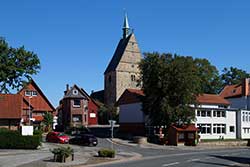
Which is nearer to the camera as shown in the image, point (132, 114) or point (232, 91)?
point (132, 114)

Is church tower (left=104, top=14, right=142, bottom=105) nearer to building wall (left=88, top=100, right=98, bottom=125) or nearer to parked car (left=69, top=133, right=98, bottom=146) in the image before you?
building wall (left=88, top=100, right=98, bottom=125)

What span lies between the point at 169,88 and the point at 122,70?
5842cm

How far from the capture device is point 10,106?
59.0 metres

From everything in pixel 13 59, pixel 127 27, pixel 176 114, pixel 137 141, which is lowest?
pixel 137 141

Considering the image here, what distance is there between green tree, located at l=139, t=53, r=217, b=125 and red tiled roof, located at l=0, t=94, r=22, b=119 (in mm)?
18146

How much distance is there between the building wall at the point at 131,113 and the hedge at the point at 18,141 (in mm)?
26450

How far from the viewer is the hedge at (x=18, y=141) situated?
4153 cm

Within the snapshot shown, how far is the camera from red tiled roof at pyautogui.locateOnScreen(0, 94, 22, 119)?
57.3 metres

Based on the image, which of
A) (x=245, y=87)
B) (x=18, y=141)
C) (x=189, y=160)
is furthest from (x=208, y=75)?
(x=189, y=160)

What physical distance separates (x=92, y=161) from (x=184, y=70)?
29.4 meters

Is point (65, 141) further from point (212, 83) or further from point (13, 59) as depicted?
point (212, 83)

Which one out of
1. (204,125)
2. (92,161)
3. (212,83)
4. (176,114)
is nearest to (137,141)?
(176,114)

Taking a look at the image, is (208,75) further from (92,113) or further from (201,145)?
(201,145)

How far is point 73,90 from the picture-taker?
79.4 m
